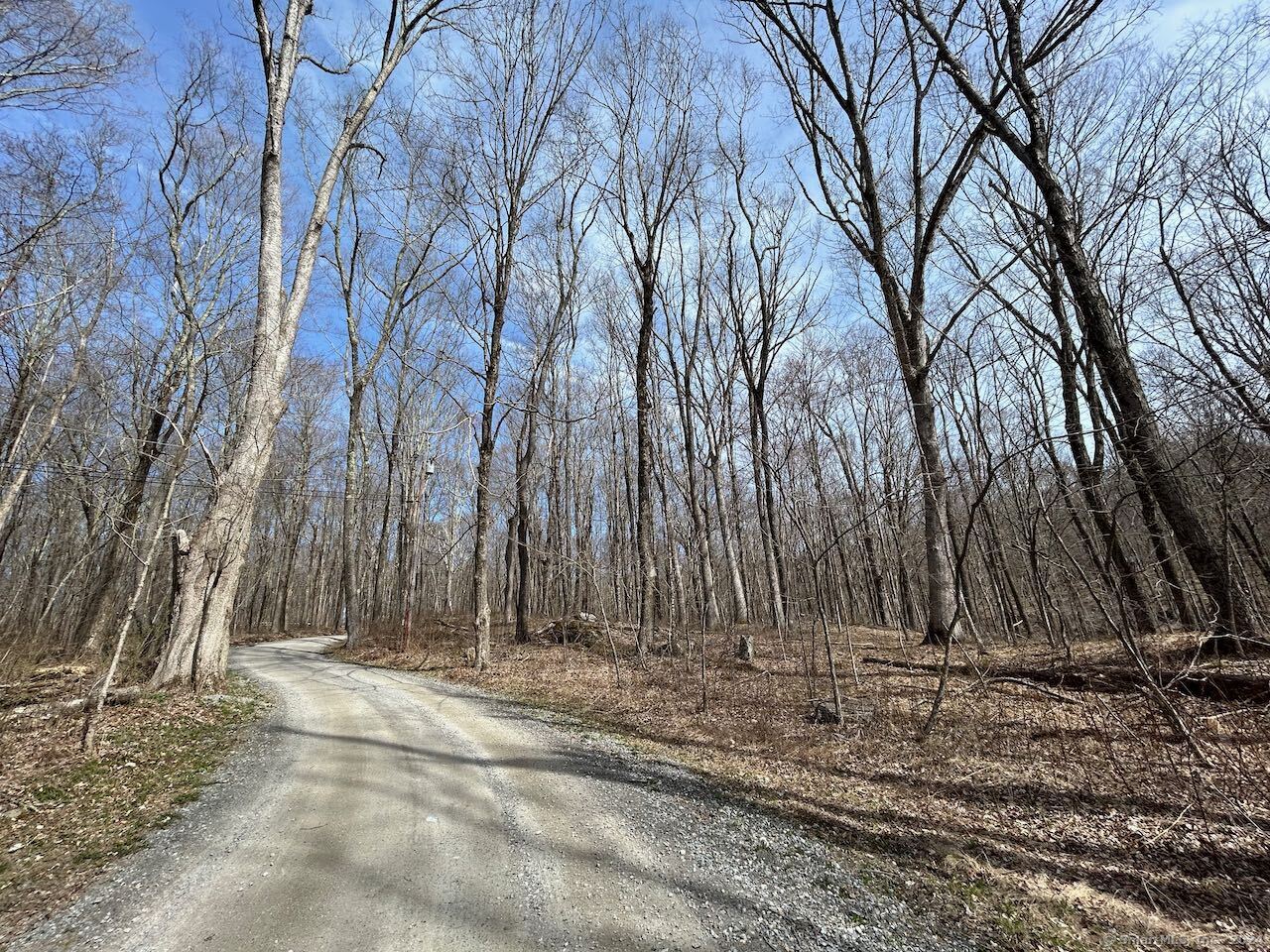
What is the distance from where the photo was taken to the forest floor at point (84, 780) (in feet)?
10.4

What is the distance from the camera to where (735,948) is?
106 inches

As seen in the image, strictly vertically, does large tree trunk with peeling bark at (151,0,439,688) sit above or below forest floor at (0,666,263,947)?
above

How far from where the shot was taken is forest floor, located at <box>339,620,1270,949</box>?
314 cm

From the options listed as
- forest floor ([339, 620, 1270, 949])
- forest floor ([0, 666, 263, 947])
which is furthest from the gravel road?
forest floor ([339, 620, 1270, 949])

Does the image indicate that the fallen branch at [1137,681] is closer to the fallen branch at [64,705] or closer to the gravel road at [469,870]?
the gravel road at [469,870]

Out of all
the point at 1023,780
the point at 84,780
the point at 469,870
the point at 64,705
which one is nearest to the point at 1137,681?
the point at 1023,780

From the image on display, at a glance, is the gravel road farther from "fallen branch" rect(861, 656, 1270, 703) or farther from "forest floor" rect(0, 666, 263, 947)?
"fallen branch" rect(861, 656, 1270, 703)

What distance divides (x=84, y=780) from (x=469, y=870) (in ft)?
13.8

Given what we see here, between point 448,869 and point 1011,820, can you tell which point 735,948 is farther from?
point 1011,820

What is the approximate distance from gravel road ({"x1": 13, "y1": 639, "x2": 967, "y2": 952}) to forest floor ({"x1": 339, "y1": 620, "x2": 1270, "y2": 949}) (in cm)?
69

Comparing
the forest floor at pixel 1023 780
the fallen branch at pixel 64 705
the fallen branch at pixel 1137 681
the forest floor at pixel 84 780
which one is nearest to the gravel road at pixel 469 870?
the forest floor at pixel 84 780

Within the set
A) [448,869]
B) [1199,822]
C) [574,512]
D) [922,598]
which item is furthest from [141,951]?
[922,598]

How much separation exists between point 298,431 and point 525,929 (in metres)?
30.6

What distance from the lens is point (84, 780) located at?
4.57 m
